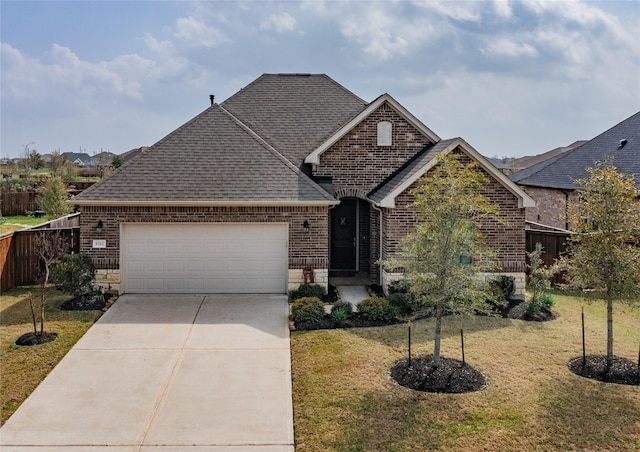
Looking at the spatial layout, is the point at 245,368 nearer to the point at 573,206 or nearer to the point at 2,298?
the point at 573,206

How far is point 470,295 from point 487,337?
8.56 ft

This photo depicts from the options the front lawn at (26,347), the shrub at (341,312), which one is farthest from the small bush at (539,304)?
the front lawn at (26,347)

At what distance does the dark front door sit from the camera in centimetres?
1673

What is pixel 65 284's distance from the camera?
41.8ft

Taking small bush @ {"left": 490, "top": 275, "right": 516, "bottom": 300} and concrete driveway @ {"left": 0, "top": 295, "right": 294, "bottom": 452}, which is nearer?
concrete driveway @ {"left": 0, "top": 295, "right": 294, "bottom": 452}

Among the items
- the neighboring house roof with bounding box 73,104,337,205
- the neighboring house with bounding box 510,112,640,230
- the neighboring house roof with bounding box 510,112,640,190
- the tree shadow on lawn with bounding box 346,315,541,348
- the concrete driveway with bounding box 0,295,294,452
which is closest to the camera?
the concrete driveway with bounding box 0,295,294,452

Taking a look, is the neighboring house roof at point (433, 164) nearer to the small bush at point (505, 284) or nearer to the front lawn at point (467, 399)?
the small bush at point (505, 284)

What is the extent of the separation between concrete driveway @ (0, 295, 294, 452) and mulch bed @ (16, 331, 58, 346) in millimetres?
610

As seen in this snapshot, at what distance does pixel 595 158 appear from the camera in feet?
74.9

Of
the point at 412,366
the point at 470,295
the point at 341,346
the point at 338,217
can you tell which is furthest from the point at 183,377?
the point at 338,217

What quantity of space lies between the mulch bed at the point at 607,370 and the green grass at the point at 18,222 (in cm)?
2514

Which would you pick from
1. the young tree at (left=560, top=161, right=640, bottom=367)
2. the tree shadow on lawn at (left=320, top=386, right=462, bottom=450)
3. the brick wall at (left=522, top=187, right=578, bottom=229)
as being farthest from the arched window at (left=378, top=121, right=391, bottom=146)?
the tree shadow on lawn at (left=320, top=386, right=462, bottom=450)

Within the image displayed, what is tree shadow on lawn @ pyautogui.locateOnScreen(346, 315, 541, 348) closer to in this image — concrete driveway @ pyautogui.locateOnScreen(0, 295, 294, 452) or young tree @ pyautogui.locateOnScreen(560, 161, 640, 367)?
concrete driveway @ pyautogui.locateOnScreen(0, 295, 294, 452)

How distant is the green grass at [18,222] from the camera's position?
1040 inches
